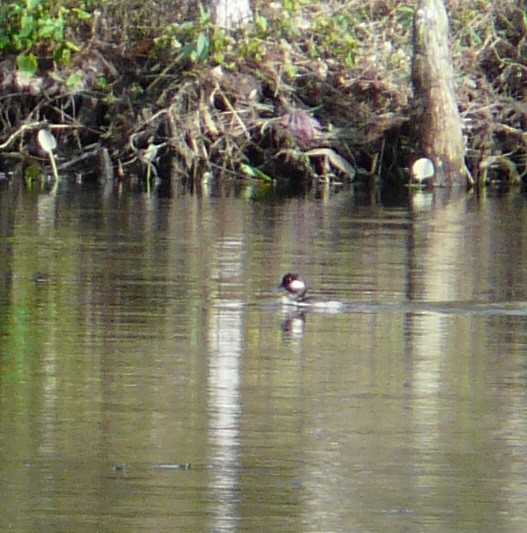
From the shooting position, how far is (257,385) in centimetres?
788

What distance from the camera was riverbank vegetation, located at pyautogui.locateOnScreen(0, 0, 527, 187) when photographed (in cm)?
2309

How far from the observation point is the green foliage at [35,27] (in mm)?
22953

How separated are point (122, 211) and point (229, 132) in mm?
5871

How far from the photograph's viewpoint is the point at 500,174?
955 inches

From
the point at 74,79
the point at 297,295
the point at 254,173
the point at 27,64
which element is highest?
the point at 27,64

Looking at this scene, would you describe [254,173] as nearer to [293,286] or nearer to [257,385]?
[293,286]

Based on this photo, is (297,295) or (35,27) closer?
(297,295)

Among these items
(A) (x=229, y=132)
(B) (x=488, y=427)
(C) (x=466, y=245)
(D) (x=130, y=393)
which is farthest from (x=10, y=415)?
(A) (x=229, y=132)

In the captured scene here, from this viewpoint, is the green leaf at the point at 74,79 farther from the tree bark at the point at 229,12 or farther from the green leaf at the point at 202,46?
the tree bark at the point at 229,12

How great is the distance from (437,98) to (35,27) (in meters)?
5.01

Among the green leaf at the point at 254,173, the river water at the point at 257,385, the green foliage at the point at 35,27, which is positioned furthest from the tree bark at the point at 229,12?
the river water at the point at 257,385

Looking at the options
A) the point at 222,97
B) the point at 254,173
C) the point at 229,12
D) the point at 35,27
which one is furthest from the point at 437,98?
the point at 35,27

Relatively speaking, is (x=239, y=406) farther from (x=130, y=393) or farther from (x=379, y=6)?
(x=379, y=6)

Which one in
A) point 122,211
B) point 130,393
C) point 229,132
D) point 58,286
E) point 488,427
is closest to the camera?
point 488,427
